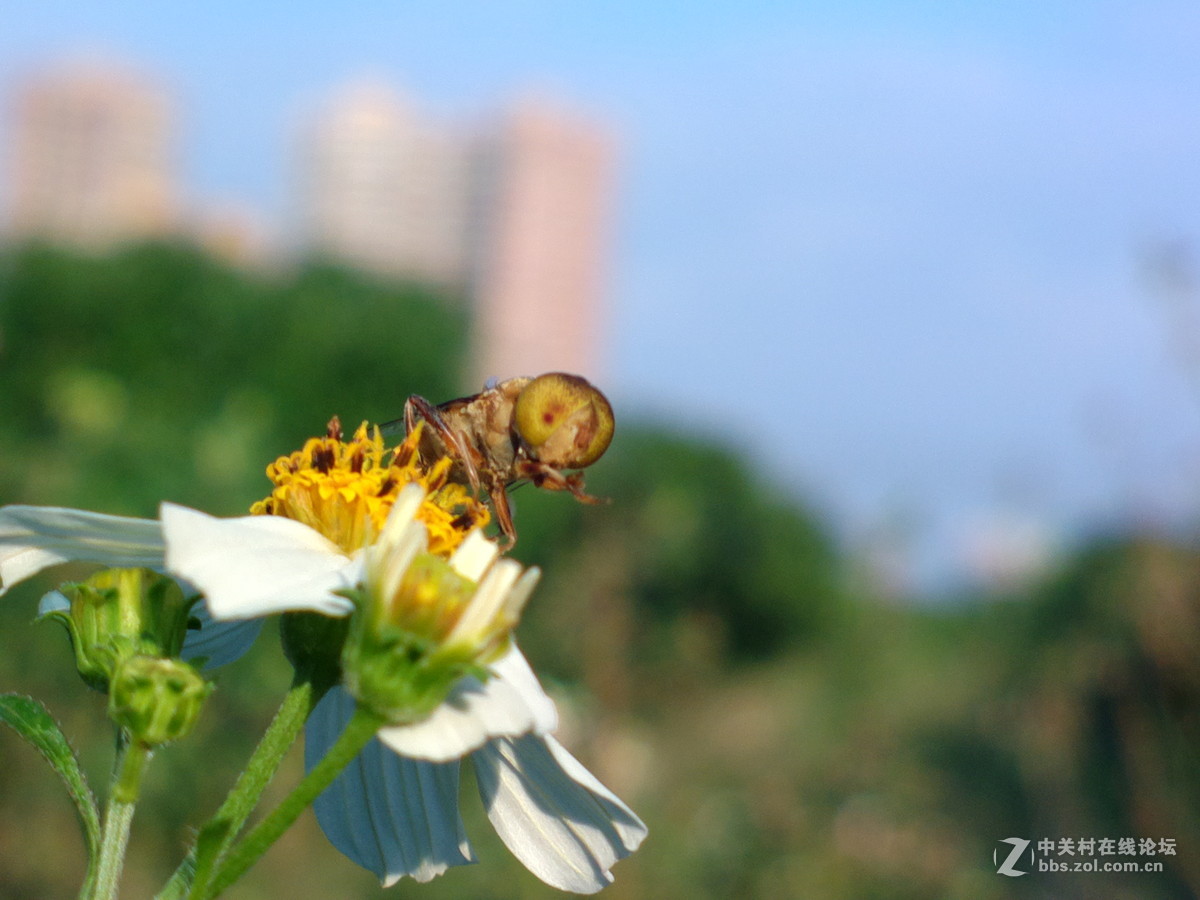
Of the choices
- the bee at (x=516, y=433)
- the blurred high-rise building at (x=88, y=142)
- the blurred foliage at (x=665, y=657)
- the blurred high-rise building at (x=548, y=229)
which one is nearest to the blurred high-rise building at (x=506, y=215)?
the blurred high-rise building at (x=548, y=229)

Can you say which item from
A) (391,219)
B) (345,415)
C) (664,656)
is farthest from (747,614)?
(391,219)

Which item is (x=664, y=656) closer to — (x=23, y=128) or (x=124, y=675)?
(x=124, y=675)

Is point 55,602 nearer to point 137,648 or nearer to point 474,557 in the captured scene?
point 137,648

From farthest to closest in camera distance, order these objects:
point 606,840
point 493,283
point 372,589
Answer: point 493,283, point 606,840, point 372,589

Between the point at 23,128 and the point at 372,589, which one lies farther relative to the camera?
the point at 23,128

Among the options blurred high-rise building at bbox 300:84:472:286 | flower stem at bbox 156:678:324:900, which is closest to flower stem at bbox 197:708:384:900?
flower stem at bbox 156:678:324:900

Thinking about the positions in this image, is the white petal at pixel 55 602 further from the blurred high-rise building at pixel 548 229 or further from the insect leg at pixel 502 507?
the blurred high-rise building at pixel 548 229
